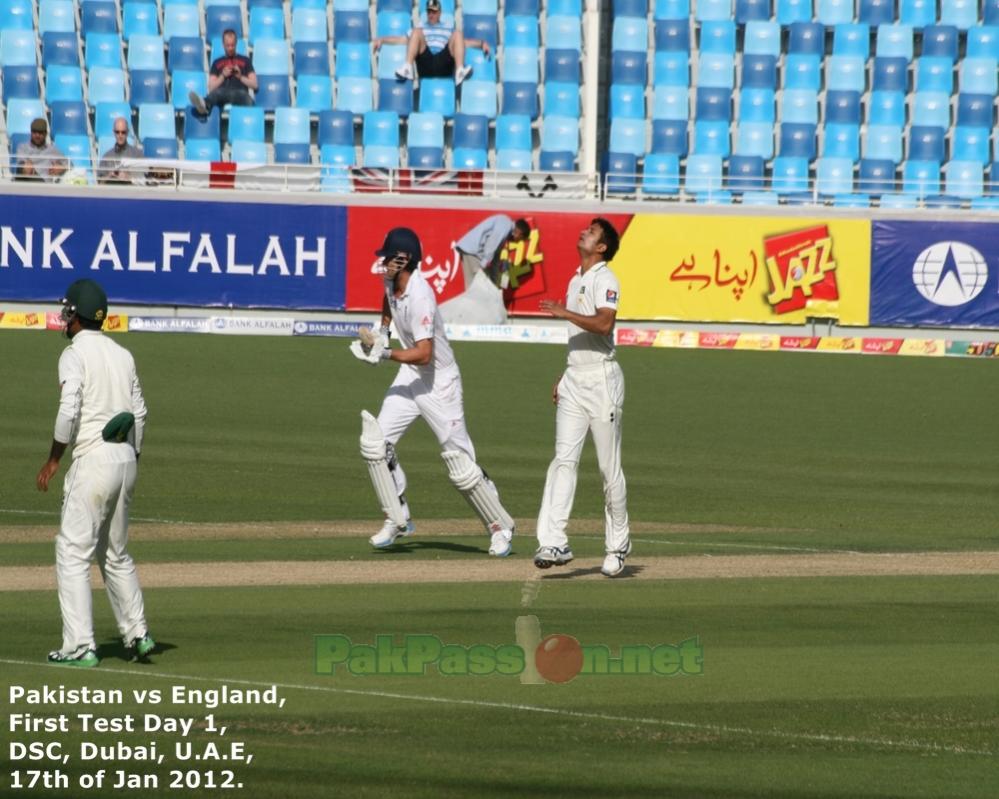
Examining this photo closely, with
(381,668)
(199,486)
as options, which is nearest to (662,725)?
(381,668)

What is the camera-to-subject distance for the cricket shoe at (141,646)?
8.49m

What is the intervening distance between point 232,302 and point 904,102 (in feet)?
50.0

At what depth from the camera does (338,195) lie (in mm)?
30500

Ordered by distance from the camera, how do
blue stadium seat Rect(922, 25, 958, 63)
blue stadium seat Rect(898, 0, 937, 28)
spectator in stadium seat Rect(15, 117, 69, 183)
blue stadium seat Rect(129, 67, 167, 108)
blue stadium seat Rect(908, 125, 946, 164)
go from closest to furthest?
spectator in stadium seat Rect(15, 117, 69, 183) → blue stadium seat Rect(129, 67, 167, 108) → blue stadium seat Rect(908, 125, 946, 164) → blue stadium seat Rect(922, 25, 958, 63) → blue stadium seat Rect(898, 0, 937, 28)

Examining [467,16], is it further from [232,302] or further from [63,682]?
[63,682]

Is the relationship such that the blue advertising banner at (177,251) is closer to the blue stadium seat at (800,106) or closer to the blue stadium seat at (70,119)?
the blue stadium seat at (70,119)

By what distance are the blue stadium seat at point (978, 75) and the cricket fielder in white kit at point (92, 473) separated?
100 feet

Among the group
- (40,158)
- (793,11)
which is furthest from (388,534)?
(793,11)

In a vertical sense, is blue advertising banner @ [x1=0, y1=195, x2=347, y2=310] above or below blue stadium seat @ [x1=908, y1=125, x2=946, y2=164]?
below

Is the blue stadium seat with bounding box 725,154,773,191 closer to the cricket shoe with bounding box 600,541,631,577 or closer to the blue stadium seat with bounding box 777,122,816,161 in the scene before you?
the blue stadium seat with bounding box 777,122,816,161

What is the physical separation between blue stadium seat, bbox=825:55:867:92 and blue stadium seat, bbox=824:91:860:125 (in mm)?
362

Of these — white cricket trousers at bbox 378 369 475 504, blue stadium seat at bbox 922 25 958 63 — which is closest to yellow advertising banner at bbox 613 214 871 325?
blue stadium seat at bbox 922 25 958 63

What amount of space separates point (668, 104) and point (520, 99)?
3180 mm

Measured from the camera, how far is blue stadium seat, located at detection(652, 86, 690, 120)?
35.4m
